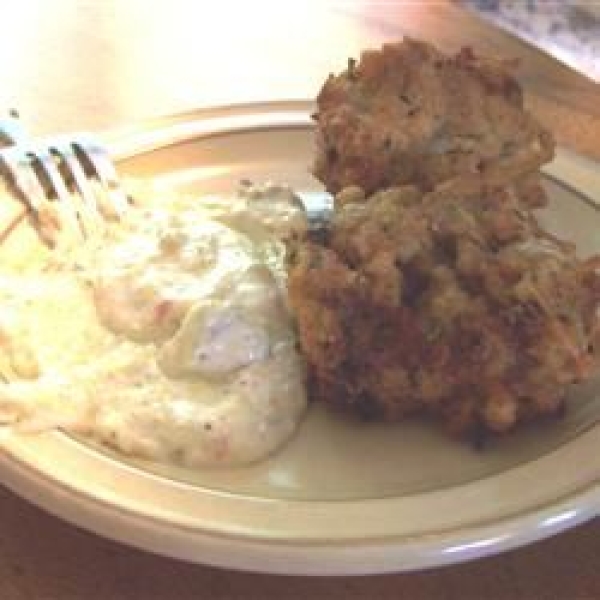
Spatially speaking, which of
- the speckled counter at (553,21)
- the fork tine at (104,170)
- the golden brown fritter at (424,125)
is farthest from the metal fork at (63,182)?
the speckled counter at (553,21)

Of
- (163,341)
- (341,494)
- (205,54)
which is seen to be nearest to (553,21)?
(205,54)

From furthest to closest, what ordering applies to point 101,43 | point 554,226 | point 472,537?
point 101,43
point 554,226
point 472,537

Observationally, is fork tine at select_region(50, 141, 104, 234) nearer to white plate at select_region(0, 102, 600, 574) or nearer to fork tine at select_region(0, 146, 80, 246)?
fork tine at select_region(0, 146, 80, 246)

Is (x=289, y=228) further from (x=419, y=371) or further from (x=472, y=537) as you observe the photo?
(x=472, y=537)

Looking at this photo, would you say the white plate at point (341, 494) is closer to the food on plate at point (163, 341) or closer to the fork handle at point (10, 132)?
the food on plate at point (163, 341)

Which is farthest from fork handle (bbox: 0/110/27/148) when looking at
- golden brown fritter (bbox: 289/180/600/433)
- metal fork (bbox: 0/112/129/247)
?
golden brown fritter (bbox: 289/180/600/433)

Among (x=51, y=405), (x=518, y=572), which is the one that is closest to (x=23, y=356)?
(x=51, y=405)
